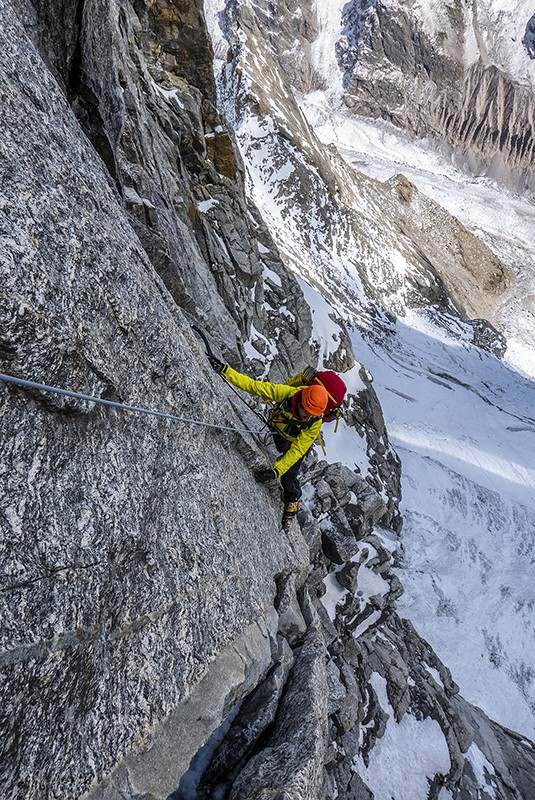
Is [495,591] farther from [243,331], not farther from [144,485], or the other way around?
[144,485]

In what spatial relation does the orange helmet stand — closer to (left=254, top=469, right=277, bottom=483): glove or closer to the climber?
the climber

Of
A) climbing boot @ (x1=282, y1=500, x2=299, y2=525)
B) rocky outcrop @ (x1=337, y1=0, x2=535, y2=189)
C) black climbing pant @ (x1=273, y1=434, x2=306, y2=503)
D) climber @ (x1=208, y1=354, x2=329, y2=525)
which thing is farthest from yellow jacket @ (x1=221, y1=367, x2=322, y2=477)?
rocky outcrop @ (x1=337, y1=0, x2=535, y2=189)

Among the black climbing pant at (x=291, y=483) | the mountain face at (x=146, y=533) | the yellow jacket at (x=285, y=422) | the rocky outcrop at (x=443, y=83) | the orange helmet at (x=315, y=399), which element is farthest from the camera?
the rocky outcrop at (x=443, y=83)

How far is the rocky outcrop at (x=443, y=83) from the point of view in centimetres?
14850

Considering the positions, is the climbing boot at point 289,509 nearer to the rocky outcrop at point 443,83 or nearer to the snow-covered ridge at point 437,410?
the snow-covered ridge at point 437,410

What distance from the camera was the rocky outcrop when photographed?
148 m

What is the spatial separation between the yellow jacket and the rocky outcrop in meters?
170

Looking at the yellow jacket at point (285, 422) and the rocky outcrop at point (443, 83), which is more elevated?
the rocky outcrop at point (443, 83)

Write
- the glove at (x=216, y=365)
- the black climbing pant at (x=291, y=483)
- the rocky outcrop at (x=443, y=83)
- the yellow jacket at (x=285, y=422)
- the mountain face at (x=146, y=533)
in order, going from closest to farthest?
the mountain face at (x=146, y=533) < the glove at (x=216, y=365) < the yellow jacket at (x=285, y=422) < the black climbing pant at (x=291, y=483) < the rocky outcrop at (x=443, y=83)

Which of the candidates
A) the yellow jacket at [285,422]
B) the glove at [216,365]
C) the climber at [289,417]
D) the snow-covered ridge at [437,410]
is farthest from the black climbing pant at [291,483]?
the snow-covered ridge at [437,410]

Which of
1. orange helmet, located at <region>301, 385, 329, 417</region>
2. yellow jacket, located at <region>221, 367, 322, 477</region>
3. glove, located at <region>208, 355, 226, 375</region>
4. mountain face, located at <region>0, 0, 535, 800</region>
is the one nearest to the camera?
mountain face, located at <region>0, 0, 535, 800</region>

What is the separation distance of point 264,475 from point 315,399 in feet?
4.62

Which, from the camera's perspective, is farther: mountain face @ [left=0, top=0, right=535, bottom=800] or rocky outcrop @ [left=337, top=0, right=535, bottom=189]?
rocky outcrop @ [left=337, top=0, right=535, bottom=189]

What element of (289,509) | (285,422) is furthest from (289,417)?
(289,509)
